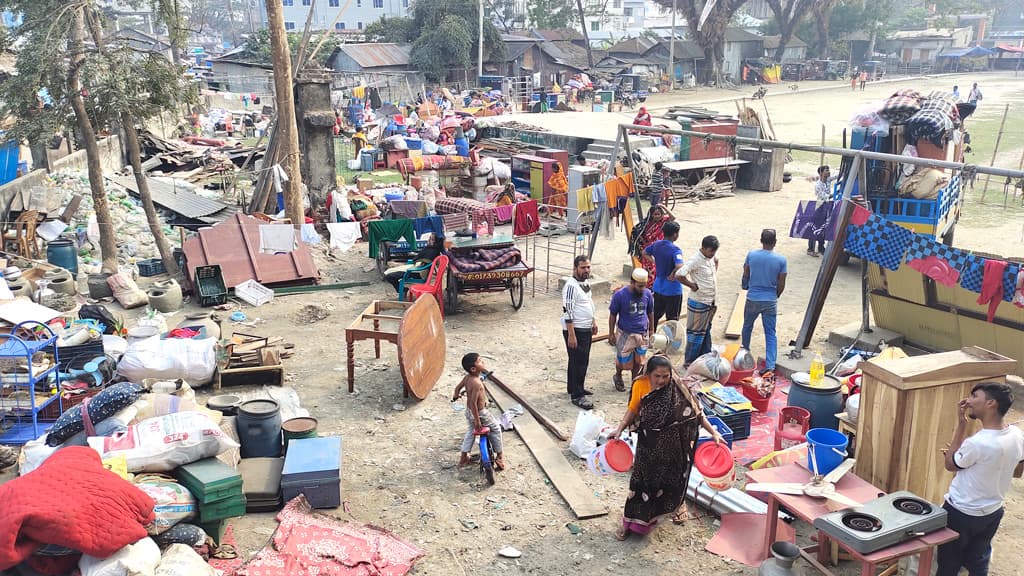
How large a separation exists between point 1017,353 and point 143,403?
8828 millimetres

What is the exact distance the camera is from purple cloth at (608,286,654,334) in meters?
8.07

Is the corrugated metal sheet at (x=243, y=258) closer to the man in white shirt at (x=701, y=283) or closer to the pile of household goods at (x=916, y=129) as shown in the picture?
the man in white shirt at (x=701, y=283)

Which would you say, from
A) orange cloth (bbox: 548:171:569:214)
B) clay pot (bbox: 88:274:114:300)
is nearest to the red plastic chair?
clay pot (bbox: 88:274:114:300)

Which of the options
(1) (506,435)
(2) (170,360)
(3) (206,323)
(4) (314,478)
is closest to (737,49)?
(3) (206,323)

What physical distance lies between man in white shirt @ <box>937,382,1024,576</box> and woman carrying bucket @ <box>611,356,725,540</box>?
159 cm

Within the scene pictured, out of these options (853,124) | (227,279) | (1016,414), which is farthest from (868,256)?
(227,279)

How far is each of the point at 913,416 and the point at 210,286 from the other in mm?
10033

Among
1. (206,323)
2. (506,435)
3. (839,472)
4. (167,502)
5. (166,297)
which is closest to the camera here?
(839,472)

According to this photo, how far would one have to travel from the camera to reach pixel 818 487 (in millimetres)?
5113

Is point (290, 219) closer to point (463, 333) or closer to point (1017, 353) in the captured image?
point (463, 333)

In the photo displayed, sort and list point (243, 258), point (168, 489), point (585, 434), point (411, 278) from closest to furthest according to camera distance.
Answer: point (168, 489)
point (585, 434)
point (411, 278)
point (243, 258)

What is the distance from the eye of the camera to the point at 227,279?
12195 millimetres

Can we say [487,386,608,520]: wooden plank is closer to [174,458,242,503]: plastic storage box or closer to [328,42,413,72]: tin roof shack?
[174,458,242,503]: plastic storage box

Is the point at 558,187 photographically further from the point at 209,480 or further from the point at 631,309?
the point at 209,480
